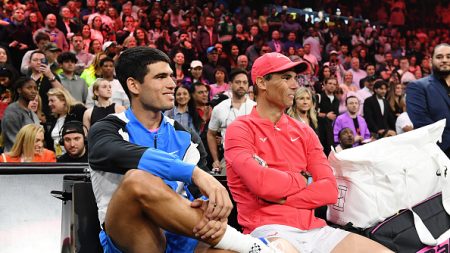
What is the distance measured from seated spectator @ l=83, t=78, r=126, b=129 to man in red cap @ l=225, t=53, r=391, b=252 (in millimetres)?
3307

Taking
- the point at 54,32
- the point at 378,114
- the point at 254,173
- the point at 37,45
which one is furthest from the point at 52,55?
the point at 254,173

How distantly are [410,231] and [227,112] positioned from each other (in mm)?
3822

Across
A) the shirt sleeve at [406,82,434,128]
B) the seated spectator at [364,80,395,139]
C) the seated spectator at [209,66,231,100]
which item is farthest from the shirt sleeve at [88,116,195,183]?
the seated spectator at [364,80,395,139]

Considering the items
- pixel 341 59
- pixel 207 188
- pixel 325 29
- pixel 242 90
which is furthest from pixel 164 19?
pixel 207 188

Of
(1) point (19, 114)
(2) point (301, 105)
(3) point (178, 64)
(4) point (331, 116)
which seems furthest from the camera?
(3) point (178, 64)

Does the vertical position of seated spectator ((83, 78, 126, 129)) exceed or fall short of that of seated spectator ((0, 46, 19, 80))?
it falls short

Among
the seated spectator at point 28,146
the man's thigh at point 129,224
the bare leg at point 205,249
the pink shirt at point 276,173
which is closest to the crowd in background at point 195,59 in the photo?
the seated spectator at point 28,146

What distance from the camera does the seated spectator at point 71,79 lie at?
843 centimetres

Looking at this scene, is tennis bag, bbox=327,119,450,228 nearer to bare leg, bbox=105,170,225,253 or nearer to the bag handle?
the bag handle

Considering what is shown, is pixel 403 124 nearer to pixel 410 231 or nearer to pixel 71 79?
pixel 71 79

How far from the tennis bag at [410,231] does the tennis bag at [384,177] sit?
0.14 ft

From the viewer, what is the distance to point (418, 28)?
20188 millimetres

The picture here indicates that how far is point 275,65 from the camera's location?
378cm

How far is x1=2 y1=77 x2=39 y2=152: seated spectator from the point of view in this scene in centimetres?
696
